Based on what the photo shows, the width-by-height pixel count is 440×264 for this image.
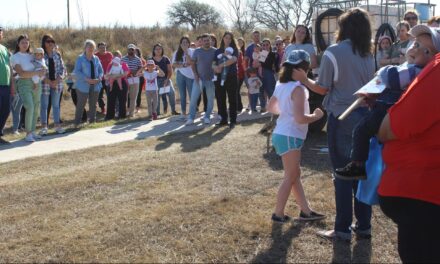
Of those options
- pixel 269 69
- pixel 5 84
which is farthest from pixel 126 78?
pixel 5 84

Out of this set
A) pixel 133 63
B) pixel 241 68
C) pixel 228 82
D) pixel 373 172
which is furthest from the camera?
pixel 241 68

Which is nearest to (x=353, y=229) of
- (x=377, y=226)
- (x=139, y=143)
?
(x=377, y=226)

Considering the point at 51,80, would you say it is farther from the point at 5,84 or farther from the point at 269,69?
the point at 269,69

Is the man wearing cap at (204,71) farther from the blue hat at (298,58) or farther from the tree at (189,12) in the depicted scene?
the tree at (189,12)

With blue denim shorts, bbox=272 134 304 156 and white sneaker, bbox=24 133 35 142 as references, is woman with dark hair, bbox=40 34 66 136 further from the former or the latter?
blue denim shorts, bbox=272 134 304 156

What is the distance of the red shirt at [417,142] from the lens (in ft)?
7.84

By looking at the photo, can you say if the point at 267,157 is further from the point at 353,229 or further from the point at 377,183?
the point at 377,183

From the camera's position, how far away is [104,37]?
25.5 m

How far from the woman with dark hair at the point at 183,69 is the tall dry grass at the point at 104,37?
9301 mm

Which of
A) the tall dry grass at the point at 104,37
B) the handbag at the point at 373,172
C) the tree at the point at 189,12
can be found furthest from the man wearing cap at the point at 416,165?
the tree at the point at 189,12

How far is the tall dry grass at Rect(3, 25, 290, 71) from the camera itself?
22.3m

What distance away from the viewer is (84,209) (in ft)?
18.1

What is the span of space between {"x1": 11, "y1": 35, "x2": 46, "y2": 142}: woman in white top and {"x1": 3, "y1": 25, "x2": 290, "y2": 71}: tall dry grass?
11.3 meters

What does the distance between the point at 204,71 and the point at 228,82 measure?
59cm
